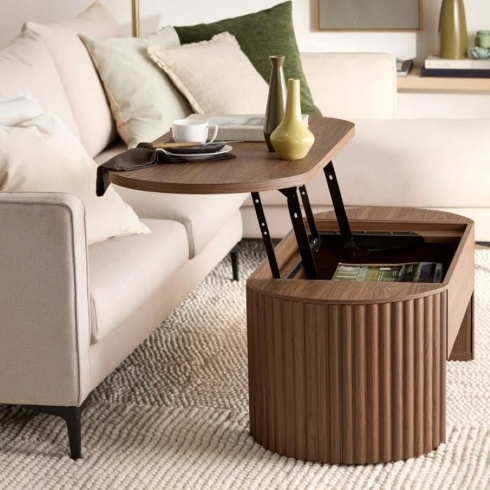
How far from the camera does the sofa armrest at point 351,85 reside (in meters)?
4.45

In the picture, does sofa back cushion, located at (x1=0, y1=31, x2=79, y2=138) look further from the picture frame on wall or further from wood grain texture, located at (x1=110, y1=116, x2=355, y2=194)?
the picture frame on wall

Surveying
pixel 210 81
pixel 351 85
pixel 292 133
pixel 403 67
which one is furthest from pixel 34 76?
pixel 403 67

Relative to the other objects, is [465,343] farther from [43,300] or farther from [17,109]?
[17,109]

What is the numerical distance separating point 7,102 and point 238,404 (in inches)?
41.6

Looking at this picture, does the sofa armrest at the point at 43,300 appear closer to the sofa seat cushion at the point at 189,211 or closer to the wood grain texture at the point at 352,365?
the wood grain texture at the point at 352,365

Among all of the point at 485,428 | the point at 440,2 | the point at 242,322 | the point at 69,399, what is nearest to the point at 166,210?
the point at 242,322

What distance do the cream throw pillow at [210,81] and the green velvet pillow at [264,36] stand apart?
193 mm

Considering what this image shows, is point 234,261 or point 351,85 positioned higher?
point 351,85

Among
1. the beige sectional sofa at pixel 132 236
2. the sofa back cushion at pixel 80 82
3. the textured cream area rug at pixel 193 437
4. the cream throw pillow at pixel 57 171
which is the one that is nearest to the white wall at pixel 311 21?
the beige sectional sofa at pixel 132 236

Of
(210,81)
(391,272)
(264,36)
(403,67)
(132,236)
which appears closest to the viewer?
A: (391,272)

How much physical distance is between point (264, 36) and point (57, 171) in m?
1.81

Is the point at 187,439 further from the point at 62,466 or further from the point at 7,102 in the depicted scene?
the point at 7,102

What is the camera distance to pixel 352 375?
7.54ft

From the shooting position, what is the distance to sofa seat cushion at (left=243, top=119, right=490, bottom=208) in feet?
12.3
